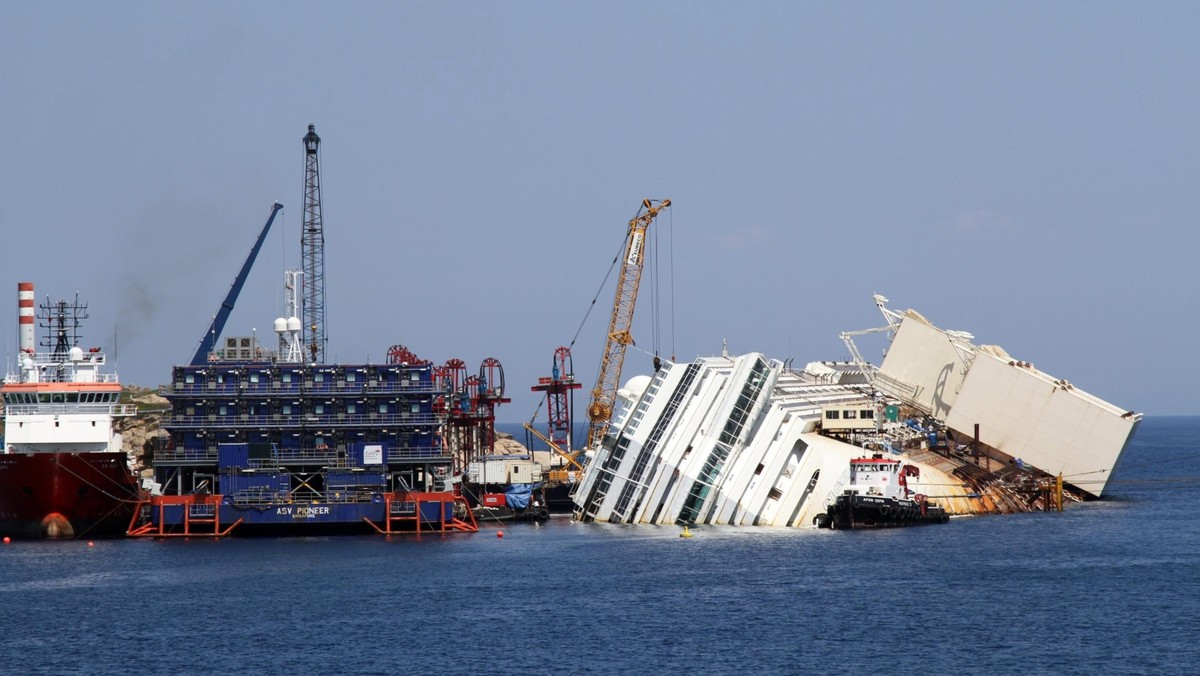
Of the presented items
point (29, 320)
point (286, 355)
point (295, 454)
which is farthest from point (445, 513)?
point (29, 320)

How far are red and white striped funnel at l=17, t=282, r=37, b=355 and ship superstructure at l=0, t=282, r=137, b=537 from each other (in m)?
0.15

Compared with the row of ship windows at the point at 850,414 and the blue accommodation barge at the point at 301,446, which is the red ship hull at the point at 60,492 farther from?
the row of ship windows at the point at 850,414

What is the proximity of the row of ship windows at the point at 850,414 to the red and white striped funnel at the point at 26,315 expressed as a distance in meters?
55.8

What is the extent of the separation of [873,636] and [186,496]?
178ft

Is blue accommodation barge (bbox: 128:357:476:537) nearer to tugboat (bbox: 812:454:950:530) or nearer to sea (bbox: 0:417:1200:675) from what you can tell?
sea (bbox: 0:417:1200:675)

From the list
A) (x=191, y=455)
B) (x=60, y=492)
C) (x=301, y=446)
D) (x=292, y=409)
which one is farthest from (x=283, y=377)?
(x=60, y=492)

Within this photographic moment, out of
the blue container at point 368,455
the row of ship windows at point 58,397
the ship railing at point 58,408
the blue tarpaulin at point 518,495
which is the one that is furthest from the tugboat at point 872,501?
the row of ship windows at point 58,397

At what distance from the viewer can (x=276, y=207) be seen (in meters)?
155

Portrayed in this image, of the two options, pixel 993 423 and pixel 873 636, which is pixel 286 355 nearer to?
pixel 993 423

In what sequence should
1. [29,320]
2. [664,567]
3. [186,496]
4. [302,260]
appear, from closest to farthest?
[664,567] → [186,496] → [29,320] → [302,260]

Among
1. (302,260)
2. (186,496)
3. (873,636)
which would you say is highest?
(302,260)

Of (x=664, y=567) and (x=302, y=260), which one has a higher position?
(x=302, y=260)

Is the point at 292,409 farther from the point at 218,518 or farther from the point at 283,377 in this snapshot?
the point at 218,518

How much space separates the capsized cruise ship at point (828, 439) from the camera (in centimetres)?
10925
